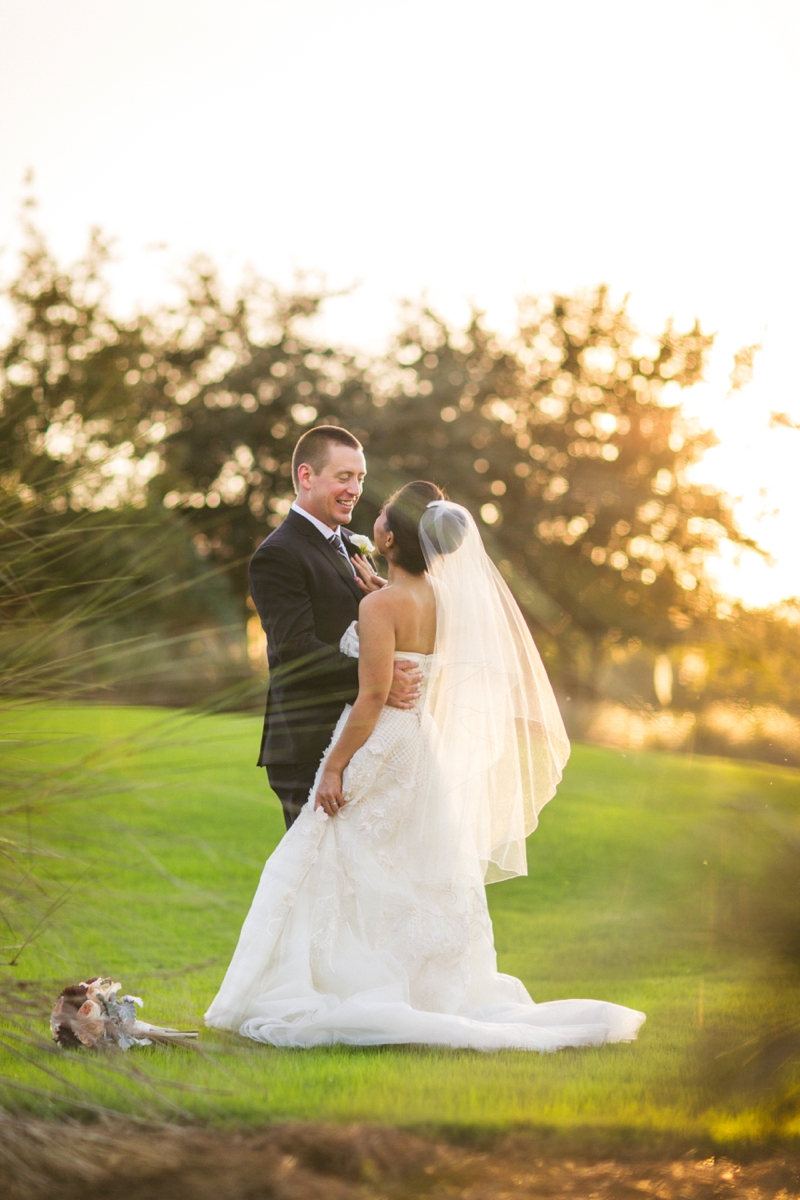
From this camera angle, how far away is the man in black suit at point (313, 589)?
4316 mm

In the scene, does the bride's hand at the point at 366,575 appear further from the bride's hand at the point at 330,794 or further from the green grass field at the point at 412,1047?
the green grass field at the point at 412,1047

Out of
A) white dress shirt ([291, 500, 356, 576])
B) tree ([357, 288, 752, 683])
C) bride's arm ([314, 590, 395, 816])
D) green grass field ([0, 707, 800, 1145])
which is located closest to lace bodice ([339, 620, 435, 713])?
bride's arm ([314, 590, 395, 816])

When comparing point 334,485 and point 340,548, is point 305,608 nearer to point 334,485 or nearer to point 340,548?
point 340,548

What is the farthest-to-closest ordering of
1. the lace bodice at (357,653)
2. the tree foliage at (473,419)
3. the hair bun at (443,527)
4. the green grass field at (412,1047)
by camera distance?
1. the tree foliage at (473,419)
2. the lace bodice at (357,653)
3. the hair bun at (443,527)
4. the green grass field at (412,1047)

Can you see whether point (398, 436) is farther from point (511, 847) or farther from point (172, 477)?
point (172, 477)

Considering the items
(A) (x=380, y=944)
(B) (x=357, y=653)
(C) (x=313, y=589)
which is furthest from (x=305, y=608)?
(A) (x=380, y=944)

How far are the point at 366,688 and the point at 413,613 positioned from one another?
14.3 inches

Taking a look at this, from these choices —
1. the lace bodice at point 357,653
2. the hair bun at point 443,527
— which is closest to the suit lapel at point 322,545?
the lace bodice at point 357,653

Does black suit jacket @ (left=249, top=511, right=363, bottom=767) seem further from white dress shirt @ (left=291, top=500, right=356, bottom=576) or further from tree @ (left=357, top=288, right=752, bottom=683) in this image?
tree @ (left=357, top=288, right=752, bottom=683)

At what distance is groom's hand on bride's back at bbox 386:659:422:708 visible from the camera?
4316 millimetres

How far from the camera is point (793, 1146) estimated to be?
7.23 feet

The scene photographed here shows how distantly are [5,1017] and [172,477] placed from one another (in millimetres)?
1287

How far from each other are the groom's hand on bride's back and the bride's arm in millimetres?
48

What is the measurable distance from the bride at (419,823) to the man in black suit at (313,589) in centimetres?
11
